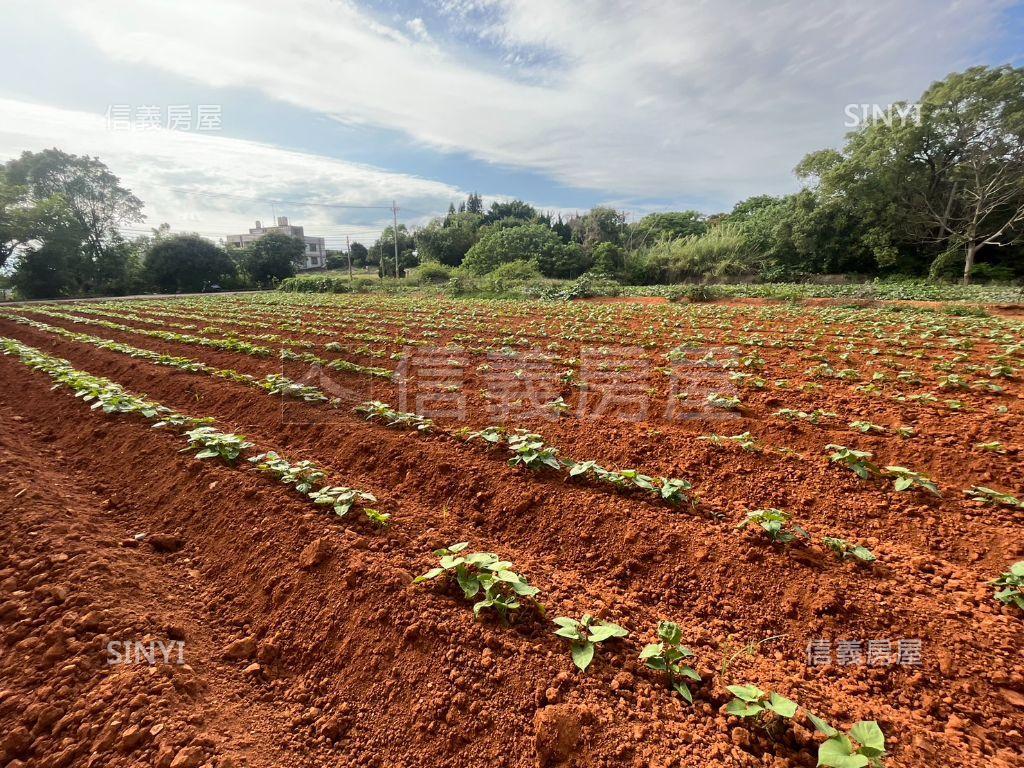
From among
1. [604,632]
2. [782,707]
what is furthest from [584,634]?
[782,707]

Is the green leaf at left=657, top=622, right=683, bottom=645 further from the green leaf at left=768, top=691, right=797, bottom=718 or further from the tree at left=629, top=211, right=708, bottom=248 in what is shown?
the tree at left=629, top=211, right=708, bottom=248

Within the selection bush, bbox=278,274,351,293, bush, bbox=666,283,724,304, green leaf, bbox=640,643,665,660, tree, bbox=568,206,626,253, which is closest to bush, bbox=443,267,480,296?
bush, bbox=278,274,351,293

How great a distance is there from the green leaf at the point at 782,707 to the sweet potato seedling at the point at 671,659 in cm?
Answer: 30

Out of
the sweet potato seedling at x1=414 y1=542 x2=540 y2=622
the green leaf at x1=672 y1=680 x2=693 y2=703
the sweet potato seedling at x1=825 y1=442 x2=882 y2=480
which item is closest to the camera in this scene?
the green leaf at x1=672 y1=680 x2=693 y2=703

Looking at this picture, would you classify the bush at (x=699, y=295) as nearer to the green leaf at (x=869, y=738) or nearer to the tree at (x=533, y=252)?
the tree at (x=533, y=252)

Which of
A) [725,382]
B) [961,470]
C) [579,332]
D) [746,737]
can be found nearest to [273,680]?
[746,737]

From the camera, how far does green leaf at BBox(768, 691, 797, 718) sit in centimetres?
175

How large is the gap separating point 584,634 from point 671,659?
424mm

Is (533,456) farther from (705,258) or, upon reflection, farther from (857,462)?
(705,258)

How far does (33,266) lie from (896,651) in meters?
52.1

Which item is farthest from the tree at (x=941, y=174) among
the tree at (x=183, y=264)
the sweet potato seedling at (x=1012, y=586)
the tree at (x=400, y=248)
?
the tree at (x=183, y=264)

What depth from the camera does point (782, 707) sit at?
1.79m

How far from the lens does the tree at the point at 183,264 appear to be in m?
42.3

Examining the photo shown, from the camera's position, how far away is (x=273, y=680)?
86.4 inches
